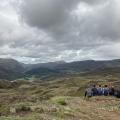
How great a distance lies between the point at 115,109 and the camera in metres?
36.2

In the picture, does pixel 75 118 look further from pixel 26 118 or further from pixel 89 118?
pixel 26 118

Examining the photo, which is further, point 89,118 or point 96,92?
point 96,92

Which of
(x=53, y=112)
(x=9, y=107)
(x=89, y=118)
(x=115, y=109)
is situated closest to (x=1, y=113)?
(x=9, y=107)

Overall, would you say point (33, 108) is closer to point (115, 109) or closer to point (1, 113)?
point (1, 113)

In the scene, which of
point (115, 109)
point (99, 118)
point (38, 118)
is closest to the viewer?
point (38, 118)

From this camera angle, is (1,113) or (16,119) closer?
(16,119)

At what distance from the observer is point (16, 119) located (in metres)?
20.9

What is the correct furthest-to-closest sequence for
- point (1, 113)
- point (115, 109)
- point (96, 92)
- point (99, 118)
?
1. point (96, 92)
2. point (115, 109)
3. point (99, 118)
4. point (1, 113)

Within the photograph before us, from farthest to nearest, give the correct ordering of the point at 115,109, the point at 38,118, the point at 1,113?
1. the point at 115,109
2. the point at 1,113
3. the point at 38,118

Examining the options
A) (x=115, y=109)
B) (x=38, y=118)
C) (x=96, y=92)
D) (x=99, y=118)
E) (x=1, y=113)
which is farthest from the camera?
(x=96, y=92)

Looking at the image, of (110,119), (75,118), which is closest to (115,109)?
(110,119)

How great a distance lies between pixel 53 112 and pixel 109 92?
29385mm

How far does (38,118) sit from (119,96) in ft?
110

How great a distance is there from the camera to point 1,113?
24.2 metres
